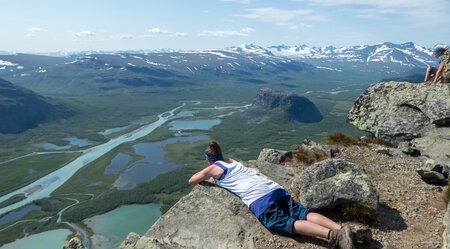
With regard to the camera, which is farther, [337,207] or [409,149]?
[409,149]

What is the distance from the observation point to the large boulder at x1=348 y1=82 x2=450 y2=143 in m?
23.3

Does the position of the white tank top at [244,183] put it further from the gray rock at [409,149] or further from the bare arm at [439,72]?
the bare arm at [439,72]

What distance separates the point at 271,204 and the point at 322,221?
1701mm

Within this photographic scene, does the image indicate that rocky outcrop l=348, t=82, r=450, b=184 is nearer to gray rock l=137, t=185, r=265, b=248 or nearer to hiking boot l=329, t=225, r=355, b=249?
hiking boot l=329, t=225, r=355, b=249

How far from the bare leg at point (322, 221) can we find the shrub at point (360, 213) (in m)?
2.03

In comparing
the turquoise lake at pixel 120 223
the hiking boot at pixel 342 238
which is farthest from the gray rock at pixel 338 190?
the turquoise lake at pixel 120 223

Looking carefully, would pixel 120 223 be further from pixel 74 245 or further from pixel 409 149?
pixel 74 245

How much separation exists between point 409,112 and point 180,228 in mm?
18386

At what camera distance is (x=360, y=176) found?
1389 cm

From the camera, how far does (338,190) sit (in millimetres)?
13289

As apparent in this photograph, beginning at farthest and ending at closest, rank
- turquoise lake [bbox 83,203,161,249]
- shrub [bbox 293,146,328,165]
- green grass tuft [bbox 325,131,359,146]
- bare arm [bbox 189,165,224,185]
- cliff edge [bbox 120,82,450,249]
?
turquoise lake [bbox 83,203,161,249] → green grass tuft [bbox 325,131,359,146] → shrub [bbox 293,146,328,165] → bare arm [bbox 189,165,224,185] → cliff edge [bbox 120,82,450,249]

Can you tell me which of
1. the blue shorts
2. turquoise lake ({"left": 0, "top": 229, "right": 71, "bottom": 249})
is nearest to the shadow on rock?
the blue shorts

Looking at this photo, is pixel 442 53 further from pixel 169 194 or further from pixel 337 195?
pixel 169 194

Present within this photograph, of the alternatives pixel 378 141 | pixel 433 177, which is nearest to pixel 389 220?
pixel 433 177
